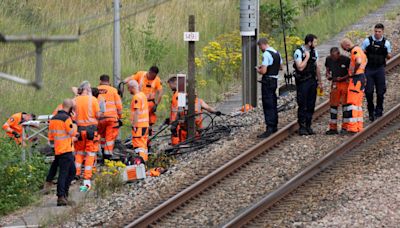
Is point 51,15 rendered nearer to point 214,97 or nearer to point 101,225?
point 214,97

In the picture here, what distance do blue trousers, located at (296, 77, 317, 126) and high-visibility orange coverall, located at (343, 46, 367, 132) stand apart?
1.89 feet

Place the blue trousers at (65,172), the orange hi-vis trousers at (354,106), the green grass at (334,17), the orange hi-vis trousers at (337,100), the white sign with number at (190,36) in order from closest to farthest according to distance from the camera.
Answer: the blue trousers at (65,172)
the orange hi-vis trousers at (354,106)
the orange hi-vis trousers at (337,100)
the white sign with number at (190,36)
the green grass at (334,17)

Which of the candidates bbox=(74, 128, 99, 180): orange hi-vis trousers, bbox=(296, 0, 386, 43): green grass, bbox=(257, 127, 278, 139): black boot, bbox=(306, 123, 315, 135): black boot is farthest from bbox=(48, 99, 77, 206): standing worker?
bbox=(296, 0, 386, 43): green grass

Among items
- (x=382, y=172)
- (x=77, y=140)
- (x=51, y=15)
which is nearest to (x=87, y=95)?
(x=77, y=140)

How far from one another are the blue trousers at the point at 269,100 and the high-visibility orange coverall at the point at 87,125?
2.82 meters

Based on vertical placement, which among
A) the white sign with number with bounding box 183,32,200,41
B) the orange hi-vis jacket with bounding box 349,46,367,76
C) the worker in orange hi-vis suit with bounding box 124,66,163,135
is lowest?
the worker in orange hi-vis suit with bounding box 124,66,163,135

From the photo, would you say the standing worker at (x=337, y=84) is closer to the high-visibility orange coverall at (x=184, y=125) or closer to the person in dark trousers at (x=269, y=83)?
the person in dark trousers at (x=269, y=83)

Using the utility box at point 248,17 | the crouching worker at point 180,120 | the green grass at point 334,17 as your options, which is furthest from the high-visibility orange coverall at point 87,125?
the green grass at point 334,17

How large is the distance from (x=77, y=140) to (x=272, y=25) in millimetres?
13868

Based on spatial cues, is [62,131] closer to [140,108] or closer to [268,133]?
[140,108]

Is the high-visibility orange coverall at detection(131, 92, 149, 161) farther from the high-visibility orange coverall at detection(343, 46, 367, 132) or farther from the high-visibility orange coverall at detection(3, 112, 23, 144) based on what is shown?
the high-visibility orange coverall at detection(343, 46, 367, 132)

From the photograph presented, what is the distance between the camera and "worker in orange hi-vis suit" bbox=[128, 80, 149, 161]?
18156 millimetres

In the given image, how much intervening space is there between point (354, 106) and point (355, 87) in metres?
0.32

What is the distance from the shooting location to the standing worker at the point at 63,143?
637 inches
